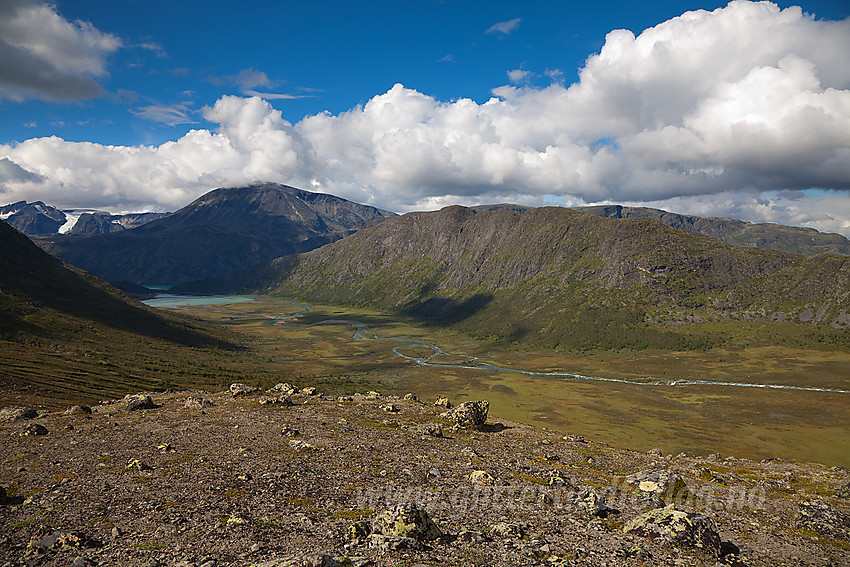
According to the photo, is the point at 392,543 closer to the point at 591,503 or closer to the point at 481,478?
the point at 481,478

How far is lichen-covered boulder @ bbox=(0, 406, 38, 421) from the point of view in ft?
127

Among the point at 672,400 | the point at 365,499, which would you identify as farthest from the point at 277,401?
the point at 672,400

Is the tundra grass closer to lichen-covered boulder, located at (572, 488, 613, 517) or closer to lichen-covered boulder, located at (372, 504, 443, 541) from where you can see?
lichen-covered boulder, located at (572, 488, 613, 517)

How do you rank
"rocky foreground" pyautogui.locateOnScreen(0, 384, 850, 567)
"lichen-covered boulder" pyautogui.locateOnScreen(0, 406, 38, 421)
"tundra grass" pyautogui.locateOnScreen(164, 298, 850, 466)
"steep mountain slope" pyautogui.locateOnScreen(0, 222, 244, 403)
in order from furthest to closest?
"tundra grass" pyautogui.locateOnScreen(164, 298, 850, 466)
"steep mountain slope" pyautogui.locateOnScreen(0, 222, 244, 403)
"lichen-covered boulder" pyautogui.locateOnScreen(0, 406, 38, 421)
"rocky foreground" pyautogui.locateOnScreen(0, 384, 850, 567)

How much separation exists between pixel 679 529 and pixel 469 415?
33.6 metres

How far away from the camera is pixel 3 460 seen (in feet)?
91.3

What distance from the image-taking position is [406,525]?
20328mm

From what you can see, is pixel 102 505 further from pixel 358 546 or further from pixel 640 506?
pixel 640 506

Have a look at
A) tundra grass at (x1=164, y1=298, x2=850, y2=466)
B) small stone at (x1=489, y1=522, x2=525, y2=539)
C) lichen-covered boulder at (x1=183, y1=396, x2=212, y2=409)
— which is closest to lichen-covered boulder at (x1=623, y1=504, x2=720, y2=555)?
small stone at (x1=489, y1=522, x2=525, y2=539)

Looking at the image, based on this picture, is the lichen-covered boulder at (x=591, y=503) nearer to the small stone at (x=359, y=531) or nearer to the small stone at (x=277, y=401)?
the small stone at (x=359, y=531)

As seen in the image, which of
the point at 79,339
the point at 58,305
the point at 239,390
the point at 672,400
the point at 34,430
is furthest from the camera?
the point at 672,400

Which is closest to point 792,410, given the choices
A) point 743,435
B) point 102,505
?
point 743,435

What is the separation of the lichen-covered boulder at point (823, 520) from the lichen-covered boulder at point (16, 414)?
67.6 meters

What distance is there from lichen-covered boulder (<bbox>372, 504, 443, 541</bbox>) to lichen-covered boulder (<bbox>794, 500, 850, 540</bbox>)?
2663 cm
